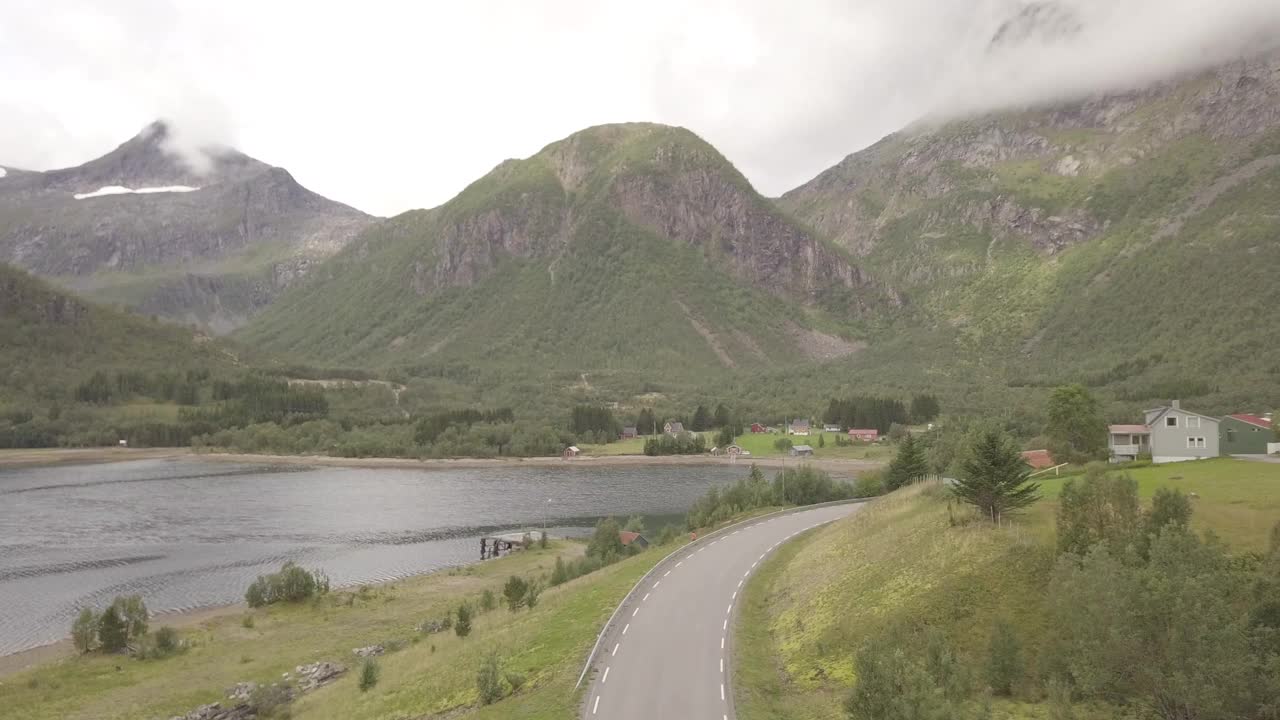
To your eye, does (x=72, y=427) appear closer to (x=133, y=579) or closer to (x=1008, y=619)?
(x=133, y=579)

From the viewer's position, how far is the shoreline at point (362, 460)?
17162cm

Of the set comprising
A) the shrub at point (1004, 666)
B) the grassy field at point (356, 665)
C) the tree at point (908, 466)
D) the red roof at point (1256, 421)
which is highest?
the red roof at point (1256, 421)

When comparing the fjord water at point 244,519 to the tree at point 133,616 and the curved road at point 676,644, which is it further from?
the curved road at point 676,644

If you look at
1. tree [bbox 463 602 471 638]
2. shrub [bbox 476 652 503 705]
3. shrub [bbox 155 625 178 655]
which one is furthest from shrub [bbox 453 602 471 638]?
shrub [bbox 155 625 178 655]

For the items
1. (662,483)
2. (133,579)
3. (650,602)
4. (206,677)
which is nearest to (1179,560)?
(650,602)

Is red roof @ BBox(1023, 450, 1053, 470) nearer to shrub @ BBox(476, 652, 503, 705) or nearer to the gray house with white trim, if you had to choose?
the gray house with white trim

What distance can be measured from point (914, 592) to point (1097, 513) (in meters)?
7.81

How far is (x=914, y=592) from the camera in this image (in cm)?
3300

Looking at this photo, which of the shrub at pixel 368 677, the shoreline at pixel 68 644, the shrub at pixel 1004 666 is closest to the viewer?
the shrub at pixel 1004 666

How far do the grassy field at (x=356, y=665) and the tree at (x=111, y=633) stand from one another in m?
1.34

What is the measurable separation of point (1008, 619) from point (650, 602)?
17873 mm

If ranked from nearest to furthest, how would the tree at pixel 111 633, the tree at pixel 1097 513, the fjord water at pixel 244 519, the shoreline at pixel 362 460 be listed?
the tree at pixel 1097 513 < the tree at pixel 111 633 < the fjord water at pixel 244 519 < the shoreline at pixel 362 460

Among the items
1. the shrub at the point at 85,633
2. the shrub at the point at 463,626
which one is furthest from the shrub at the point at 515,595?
the shrub at the point at 85,633

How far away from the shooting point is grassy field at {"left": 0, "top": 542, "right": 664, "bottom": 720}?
33594 mm
